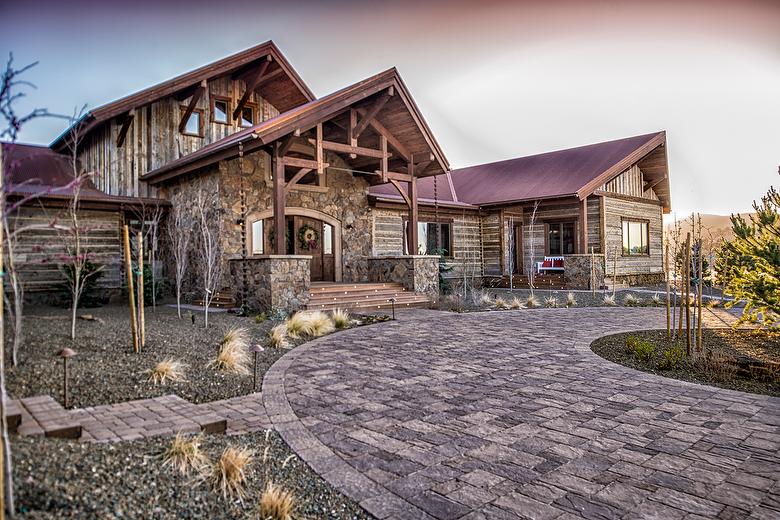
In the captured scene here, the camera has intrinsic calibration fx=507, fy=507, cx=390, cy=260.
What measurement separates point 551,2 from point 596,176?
1431cm

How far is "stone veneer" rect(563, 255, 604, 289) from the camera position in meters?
17.5

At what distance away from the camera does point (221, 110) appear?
647 inches

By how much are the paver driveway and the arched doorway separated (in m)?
8.06

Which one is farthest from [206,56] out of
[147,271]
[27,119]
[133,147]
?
[27,119]

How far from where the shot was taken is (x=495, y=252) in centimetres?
2059

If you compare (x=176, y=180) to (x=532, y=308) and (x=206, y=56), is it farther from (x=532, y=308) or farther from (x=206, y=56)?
(x=532, y=308)

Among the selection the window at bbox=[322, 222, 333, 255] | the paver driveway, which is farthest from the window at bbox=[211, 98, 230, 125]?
the paver driveway

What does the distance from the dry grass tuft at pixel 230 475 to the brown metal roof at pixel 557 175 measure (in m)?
14.7

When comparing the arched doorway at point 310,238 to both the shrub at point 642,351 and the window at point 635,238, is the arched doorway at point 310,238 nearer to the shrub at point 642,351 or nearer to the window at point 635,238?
the shrub at point 642,351

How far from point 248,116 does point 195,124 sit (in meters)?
2.01

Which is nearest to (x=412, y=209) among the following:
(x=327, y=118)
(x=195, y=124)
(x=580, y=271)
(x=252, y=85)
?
(x=327, y=118)

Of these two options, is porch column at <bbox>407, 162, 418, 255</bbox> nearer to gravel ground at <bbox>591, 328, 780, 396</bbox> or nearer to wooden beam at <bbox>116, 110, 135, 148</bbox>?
gravel ground at <bbox>591, 328, 780, 396</bbox>

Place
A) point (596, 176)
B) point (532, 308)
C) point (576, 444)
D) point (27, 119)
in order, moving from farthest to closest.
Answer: point (596, 176), point (532, 308), point (576, 444), point (27, 119)

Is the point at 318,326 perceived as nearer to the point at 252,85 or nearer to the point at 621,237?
the point at 252,85
